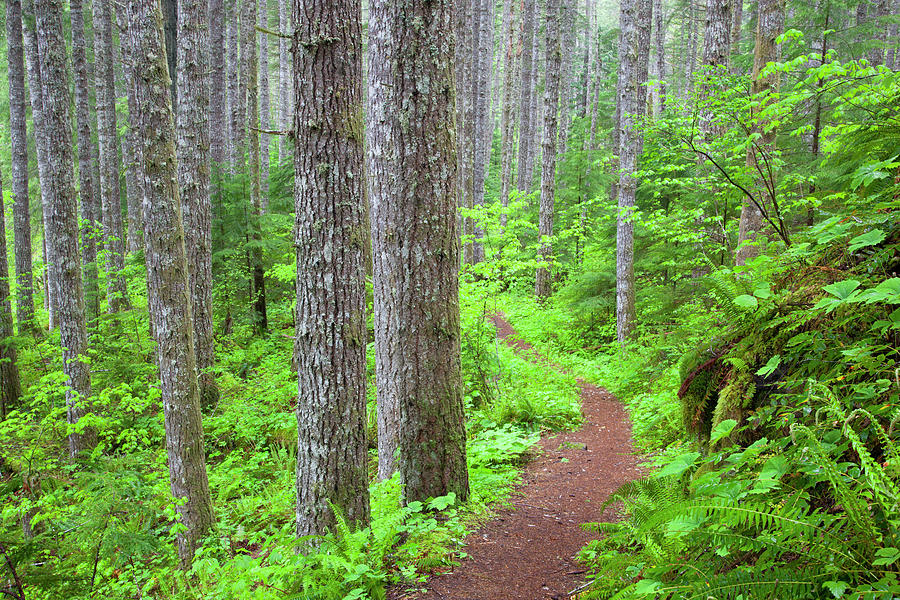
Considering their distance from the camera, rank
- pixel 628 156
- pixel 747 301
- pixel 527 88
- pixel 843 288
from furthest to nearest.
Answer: pixel 527 88, pixel 628 156, pixel 747 301, pixel 843 288

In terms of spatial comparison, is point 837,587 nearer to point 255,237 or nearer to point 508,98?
point 255,237

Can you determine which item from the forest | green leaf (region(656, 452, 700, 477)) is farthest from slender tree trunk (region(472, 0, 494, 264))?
green leaf (region(656, 452, 700, 477))

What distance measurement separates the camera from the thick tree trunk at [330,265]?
353 centimetres

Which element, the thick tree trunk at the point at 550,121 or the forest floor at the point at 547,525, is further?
the thick tree trunk at the point at 550,121

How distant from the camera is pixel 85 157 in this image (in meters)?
13.9

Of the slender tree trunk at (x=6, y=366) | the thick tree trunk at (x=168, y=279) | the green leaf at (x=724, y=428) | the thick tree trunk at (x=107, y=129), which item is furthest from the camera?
the thick tree trunk at (x=107, y=129)

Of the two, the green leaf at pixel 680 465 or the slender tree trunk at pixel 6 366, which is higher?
the green leaf at pixel 680 465

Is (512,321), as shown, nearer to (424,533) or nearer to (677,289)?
(677,289)

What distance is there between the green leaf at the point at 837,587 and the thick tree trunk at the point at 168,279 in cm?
596

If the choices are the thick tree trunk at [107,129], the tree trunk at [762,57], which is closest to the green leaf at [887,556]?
the tree trunk at [762,57]

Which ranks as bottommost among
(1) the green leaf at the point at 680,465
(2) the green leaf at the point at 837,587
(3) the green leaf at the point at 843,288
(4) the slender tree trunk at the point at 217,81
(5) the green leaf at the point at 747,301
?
(1) the green leaf at the point at 680,465

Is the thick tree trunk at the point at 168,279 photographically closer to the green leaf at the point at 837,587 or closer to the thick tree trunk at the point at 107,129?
the green leaf at the point at 837,587

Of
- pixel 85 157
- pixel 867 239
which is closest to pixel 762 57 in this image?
pixel 867 239

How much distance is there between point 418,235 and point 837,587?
320 cm
